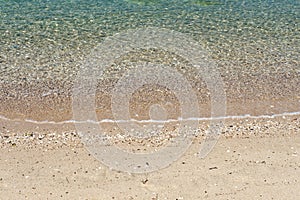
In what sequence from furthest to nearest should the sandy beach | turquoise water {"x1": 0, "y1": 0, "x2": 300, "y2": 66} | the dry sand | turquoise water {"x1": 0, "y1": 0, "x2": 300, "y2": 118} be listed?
turquoise water {"x1": 0, "y1": 0, "x2": 300, "y2": 66}
turquoise water {"x1": 0, "y1": 0, "x2": 300, "y2": 118}
the sandy beach
the dry sand

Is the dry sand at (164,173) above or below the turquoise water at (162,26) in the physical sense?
above

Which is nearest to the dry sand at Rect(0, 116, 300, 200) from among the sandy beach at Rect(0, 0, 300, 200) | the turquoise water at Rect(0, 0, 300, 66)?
the sandy beach at Rect(0, 0, 300, 200)

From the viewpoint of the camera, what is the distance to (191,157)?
5875 mm

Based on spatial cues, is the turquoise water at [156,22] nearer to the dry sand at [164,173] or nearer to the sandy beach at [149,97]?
the sandy beach at [149,97]

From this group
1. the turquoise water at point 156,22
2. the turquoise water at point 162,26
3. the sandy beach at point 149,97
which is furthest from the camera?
the turquoise water at point 156,22

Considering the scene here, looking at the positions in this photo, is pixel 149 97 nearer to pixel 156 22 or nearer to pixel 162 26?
pixel 162 26

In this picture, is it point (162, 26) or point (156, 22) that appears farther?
point (156, 22)

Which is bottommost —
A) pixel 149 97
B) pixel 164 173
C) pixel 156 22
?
pixel 156 22

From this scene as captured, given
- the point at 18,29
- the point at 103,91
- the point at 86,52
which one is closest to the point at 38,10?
the point at 18,29

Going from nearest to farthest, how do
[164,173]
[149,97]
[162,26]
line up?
[164,173]
[149,97]
[162,26]

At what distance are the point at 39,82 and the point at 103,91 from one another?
106 cm

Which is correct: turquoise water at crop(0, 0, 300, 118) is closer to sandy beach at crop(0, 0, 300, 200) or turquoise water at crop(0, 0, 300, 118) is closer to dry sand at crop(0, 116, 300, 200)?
sandy beach at crop(0, 0, 300, 200)

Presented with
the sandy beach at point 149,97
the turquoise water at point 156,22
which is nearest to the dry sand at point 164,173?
the sandy beach at point 149,97

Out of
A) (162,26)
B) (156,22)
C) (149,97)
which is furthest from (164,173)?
(156,22)
